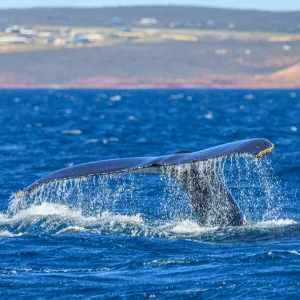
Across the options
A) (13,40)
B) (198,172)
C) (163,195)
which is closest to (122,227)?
(198,172)

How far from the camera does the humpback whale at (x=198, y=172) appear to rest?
1023cm

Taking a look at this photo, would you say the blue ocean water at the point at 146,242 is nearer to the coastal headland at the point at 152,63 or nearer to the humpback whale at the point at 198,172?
the humpback whale at the point at 198,172

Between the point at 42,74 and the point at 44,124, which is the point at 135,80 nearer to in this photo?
the point at 42,74

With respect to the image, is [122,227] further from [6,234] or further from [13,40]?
[13,40]

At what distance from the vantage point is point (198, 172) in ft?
38.5

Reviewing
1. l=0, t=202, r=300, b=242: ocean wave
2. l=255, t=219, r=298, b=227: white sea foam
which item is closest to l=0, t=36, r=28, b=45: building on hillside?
l=0, t=202, r=300, b=242: ocean wave

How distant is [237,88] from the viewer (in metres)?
153

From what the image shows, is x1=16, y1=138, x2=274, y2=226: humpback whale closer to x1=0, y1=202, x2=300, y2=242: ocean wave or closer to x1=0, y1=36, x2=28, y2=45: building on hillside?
x1=0, y1=202, x2=300, y2=242: ocean wave

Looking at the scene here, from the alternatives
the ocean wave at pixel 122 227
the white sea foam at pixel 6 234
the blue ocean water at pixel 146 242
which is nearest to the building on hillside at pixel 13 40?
the blue ocean water at pixel 146 242

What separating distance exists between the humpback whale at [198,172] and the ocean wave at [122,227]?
210 mm

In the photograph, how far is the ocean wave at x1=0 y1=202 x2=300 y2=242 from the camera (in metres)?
12.0

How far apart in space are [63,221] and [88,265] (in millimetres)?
2679

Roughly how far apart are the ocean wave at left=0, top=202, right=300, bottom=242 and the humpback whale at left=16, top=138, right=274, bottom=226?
0.21m

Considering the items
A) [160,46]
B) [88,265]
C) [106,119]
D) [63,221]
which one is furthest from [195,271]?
[160,46]
